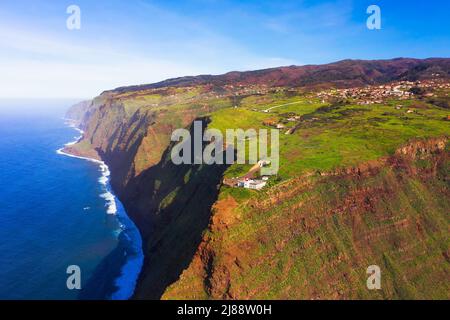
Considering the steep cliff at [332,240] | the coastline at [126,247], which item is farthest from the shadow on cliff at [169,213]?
the steep cliff at [332,240]

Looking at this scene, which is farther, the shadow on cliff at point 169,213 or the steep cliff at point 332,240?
the shadow on cliff at point 169,213

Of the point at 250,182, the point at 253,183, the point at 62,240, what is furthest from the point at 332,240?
the point at 62,240

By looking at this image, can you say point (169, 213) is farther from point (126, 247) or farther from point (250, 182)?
point (250, 182)

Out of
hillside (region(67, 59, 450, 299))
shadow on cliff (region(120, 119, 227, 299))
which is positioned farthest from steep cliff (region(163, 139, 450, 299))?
shadow on cliff (region(120, 119, 227, 299))

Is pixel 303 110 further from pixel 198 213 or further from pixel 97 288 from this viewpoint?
pixel 97 288

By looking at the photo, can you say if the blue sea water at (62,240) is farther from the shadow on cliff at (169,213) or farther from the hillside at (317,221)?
the hillside at (317,221)

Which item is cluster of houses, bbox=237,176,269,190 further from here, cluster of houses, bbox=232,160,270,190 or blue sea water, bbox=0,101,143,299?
blue sea water, bbox=0,101,143,299
